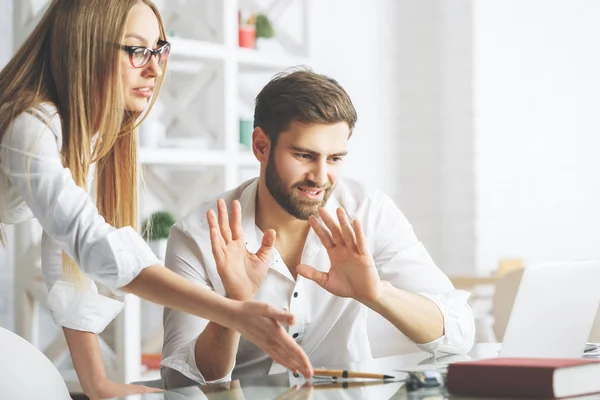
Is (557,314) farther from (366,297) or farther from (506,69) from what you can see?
(506,69)

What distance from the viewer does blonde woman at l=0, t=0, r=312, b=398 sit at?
4.29 feet

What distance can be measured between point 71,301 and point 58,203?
417mm

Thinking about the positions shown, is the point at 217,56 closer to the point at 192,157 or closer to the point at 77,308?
the point at 192,157

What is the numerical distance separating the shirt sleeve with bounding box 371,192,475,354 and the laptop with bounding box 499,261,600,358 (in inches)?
15.2

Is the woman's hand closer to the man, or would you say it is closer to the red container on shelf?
the man

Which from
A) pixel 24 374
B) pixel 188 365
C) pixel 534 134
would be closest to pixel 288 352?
pixel 24 374

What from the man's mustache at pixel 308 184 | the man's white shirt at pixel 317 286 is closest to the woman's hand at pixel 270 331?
the man's white shirt at pixel 317 286

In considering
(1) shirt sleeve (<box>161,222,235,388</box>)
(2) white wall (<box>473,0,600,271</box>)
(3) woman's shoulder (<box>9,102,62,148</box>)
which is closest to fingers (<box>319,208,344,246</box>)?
(1) shirt sleeve (<box>161,222,235,388</box>)

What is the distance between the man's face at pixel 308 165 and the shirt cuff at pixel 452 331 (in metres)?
0.34

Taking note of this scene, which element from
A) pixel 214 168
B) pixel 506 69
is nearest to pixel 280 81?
pixel 214 168

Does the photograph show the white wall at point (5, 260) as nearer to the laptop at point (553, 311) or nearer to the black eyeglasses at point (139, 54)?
the black eyeglasses at point (139, 54)

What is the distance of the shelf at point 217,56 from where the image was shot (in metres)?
3.53

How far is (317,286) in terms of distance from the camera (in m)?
2.10

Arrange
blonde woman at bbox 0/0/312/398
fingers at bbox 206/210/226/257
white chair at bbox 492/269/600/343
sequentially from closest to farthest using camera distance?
1. blonde woman at bbox 0/0/312/398
2. fingers at bbox 206/210/226/257
3. white chair at bbox 492/269/600/343
